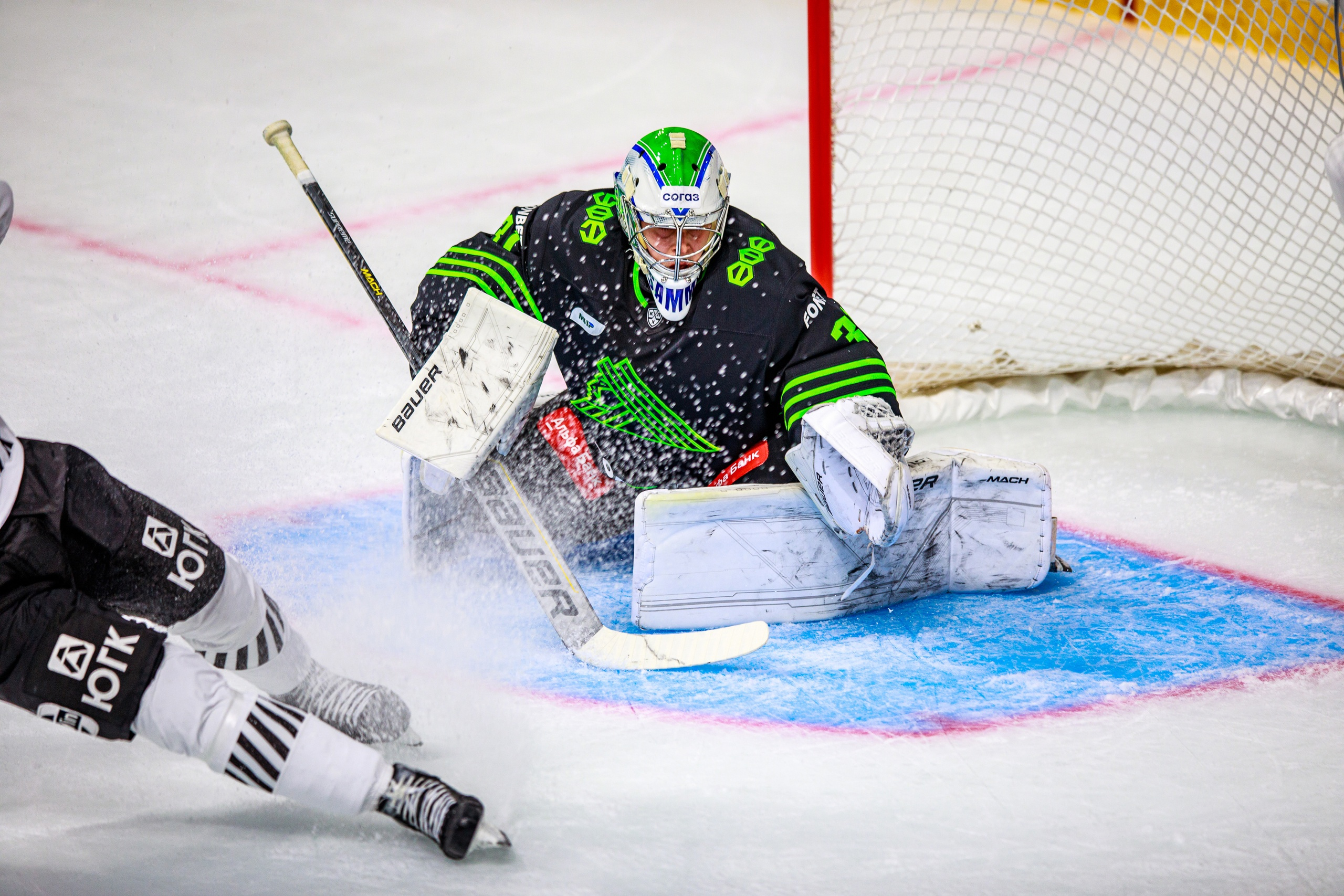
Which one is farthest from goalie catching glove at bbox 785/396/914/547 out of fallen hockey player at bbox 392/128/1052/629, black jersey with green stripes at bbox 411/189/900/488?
black jersey with green stripes at bbox 411/189/900/488

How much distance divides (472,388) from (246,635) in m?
0.79

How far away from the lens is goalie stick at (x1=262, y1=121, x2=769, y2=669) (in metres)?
2.17

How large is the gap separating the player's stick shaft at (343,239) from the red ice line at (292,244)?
146 cm

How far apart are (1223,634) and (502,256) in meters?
1.67

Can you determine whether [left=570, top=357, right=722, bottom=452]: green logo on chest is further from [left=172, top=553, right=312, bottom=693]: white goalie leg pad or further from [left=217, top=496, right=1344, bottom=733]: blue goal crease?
[left=172, top=553, right=312, bottom=693]: white goalie leg pad

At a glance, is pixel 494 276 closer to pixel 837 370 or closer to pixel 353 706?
pixel 837 370

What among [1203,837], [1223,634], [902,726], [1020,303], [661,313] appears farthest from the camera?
[1020,303]

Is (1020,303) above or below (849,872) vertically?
above

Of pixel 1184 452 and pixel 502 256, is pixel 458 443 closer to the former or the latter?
pixel 502 256

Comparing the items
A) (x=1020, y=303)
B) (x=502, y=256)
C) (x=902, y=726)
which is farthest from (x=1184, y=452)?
(x=502, y=256)

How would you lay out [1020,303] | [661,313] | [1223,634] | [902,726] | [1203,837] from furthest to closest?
1. [1020,303]
2. [661,313]
3. [1223,634]
4. [902,726]
5. [1203,837]

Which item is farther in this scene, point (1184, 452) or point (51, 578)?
point (1184, 452)

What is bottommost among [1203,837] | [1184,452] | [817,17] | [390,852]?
[390,852]

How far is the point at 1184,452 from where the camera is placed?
3.28 m
